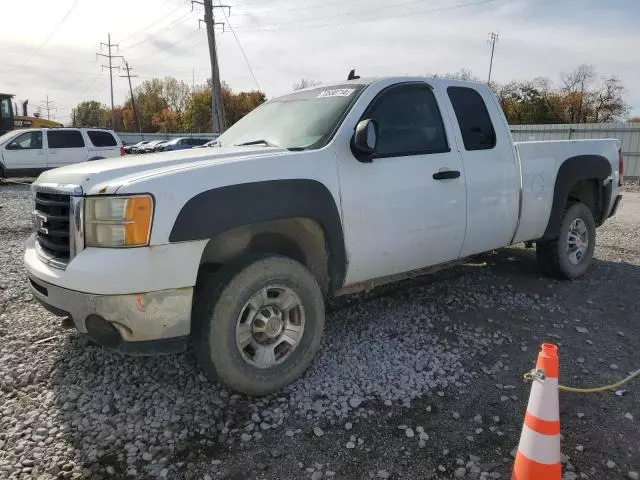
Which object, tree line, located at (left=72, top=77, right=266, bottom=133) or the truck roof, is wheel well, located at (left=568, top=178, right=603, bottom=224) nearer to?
the truck roof

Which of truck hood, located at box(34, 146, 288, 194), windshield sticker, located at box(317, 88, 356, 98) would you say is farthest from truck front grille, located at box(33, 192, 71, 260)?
windshield sticker, located at box(317, 88, 356, 98)

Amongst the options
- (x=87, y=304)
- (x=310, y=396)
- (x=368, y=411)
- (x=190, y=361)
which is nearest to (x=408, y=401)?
(x=368, y=411)

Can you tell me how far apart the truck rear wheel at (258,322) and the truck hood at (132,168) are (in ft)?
2.19

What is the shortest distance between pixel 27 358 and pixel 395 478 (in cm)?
275

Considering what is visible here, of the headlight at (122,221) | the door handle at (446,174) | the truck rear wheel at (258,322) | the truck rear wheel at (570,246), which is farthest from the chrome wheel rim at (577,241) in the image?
the headlight at (122,221)

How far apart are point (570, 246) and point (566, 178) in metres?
0.89

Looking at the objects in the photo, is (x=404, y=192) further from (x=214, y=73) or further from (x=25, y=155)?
(x=214, y=73)

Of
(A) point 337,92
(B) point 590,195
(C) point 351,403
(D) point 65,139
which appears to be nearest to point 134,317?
(C) point 351,403

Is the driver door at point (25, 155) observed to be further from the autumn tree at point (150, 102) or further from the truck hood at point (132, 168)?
the autumn tree at point (150, 102)

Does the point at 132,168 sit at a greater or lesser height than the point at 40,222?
greater

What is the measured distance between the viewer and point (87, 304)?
8.98 ft

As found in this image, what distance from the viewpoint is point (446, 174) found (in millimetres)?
3969

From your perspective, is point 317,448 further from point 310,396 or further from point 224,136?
point 224,136

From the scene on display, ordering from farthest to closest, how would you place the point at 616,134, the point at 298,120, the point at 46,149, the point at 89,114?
1. the point at 89,114
2. the point at 616,134
3. the point at 46,149
4. the point at 298,120
